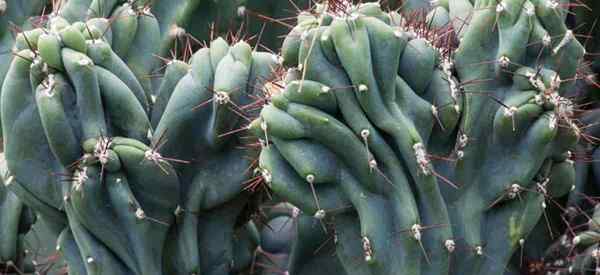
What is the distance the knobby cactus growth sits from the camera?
4.63 metres

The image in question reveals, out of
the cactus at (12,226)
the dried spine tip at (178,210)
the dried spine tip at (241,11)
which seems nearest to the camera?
the dried spine tip at (178,210)

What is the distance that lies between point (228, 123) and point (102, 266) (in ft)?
2.36

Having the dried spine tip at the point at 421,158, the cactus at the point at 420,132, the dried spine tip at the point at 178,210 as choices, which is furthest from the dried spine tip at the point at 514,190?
the dried spine tip at the point at 178,210

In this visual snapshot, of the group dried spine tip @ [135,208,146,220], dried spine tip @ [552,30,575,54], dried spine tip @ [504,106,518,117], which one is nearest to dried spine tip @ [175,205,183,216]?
dried spine tip @ [135,208,146,220]

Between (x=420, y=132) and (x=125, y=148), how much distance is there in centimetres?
108

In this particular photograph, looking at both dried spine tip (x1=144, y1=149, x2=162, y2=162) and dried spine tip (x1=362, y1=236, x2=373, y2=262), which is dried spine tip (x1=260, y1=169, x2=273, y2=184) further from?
dried spine tip (x1=144, y1=149, x2=162, y2=162)

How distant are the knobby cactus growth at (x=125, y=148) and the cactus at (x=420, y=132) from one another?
41cm

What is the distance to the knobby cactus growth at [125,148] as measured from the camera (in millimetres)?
4629

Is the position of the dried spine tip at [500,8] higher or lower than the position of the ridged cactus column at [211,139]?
higher

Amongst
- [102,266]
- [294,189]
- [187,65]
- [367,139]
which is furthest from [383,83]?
[102,266]

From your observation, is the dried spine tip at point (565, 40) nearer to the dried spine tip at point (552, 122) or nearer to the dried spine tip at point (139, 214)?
the dried spine tip at point (552, 122)

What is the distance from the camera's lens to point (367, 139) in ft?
14.2

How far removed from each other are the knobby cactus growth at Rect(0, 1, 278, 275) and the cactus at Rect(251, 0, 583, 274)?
1.35 feet

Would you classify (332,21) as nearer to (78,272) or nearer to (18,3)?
(78,272)
